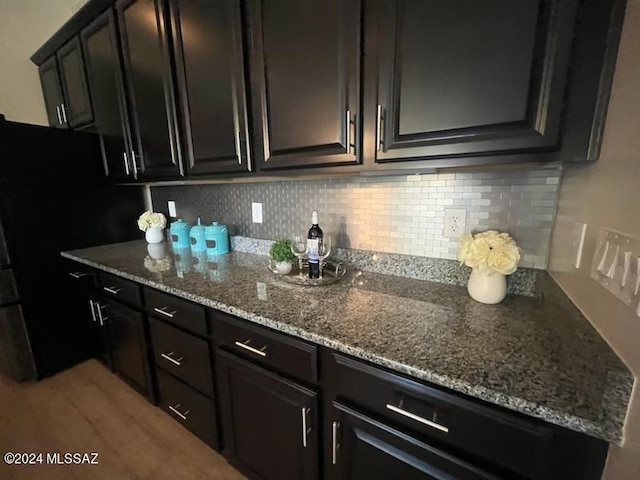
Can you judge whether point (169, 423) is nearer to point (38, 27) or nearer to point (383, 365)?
point (383, 365)

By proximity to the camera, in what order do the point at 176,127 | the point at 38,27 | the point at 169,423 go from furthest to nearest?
the point at 38,27, the point at 169,423, the point at 176,127

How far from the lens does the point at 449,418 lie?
612 mm

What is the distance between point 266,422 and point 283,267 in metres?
0.61

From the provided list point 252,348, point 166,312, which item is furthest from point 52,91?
point 252,348

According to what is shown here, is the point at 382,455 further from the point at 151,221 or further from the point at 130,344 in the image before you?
the point at 151,221

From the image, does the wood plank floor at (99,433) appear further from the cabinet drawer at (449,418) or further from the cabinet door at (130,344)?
the cabinet drawer at (449,418)

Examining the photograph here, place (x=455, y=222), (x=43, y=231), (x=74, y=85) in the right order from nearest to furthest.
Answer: (x=455, y=222) → (x=43, y=231) → (x=74, y=85)

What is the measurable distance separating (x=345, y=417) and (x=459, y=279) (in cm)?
68

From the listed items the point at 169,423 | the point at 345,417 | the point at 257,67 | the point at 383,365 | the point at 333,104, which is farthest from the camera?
the point at 169,423

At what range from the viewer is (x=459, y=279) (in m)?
1.09

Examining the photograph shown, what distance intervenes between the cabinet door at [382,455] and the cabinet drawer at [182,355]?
2.07 feet

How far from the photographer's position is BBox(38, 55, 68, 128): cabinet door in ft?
6.88

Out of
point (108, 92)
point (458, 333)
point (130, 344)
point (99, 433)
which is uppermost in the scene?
point (108, 92)

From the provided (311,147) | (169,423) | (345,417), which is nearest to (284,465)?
(345,417)
